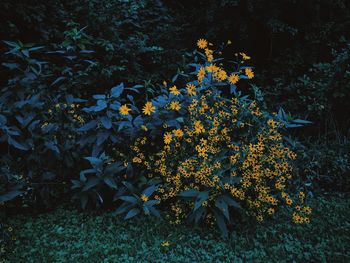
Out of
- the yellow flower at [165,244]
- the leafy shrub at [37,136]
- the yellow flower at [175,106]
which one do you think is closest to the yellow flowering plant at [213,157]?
the yellow flower at [175,106]

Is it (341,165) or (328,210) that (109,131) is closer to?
(328,210)

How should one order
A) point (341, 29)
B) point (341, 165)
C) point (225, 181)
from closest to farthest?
point (225, 181) < point (341, 165) < point (341, 29)

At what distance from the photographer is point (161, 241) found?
2.99m

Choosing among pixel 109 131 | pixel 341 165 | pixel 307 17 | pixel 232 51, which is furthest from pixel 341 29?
pixel 109 131

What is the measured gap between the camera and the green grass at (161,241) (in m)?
2.85

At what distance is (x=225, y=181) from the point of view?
117 inches

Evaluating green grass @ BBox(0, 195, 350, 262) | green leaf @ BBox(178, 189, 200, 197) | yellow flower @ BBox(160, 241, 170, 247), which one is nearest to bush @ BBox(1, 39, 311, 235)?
green leaf @ BBox(178, 189, 200, 197)

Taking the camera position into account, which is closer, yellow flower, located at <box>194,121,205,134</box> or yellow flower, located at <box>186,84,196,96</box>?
yellow flower, located at <box>194,121,205,134</box>

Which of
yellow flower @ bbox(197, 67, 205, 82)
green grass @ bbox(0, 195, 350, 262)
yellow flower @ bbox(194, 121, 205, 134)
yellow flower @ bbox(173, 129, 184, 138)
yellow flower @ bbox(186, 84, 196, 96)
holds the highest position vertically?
yellow flower @ bbox(197, 67, 205, 82)

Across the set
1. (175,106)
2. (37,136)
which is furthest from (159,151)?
(37,136)

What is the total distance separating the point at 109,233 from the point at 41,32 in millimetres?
2718

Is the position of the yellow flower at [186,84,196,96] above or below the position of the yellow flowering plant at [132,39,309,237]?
above

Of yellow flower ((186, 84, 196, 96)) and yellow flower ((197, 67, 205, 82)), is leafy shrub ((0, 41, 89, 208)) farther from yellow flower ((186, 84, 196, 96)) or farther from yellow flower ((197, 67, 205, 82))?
yellow flower ((197, 67, 205, 82))

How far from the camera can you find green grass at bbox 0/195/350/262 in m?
2.85
